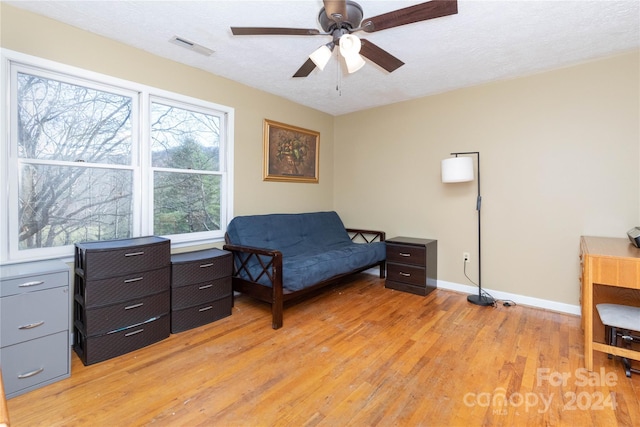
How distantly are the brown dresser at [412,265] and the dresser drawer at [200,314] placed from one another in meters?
1.94

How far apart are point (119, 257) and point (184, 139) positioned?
1414 millimetres

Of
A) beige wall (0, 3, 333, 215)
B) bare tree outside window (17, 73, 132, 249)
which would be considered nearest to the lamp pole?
beige wall (0, 3, 333, 215)

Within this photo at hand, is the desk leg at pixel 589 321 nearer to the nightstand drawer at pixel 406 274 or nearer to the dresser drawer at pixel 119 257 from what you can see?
the nightstand drawer at pixel 406 274

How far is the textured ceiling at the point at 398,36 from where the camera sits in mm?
2012

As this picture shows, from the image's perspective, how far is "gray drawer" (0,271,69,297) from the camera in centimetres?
167

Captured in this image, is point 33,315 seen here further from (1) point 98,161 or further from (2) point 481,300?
(2) point 481,300

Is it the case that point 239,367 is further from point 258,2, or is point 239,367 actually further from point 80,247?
point 258,2

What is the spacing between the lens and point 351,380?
6.10 feet

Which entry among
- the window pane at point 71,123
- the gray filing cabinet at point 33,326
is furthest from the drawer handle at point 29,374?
the window pane at point 71,123

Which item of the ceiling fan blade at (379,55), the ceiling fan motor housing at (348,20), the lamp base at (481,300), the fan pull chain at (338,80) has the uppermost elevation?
the fan pull chain at (338,80)

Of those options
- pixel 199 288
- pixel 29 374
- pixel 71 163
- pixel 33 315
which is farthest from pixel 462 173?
pixel 29 374

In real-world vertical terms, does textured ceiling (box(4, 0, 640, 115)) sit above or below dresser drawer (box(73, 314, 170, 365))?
above

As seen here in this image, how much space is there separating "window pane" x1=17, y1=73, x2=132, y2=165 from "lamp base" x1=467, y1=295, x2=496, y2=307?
3680 mm

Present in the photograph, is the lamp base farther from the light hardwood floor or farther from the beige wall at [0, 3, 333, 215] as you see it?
the beige wall at [0, 3, 333, 215]
